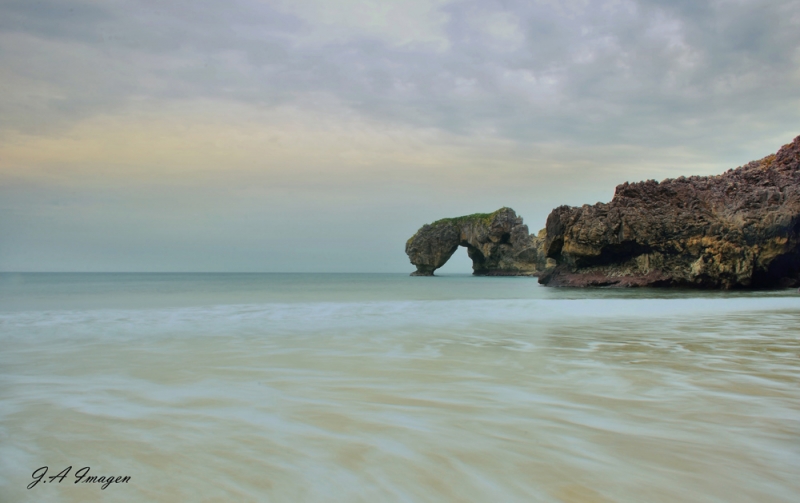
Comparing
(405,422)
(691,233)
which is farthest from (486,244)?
(405,422)

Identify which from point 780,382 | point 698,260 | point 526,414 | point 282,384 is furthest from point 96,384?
point 698,260

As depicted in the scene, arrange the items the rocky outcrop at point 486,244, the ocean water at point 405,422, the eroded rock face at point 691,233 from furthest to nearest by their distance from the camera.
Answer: the rocky outcrop at point 486,244 < the eroded rock face at point 691,233 < the ocean water at point 405,422

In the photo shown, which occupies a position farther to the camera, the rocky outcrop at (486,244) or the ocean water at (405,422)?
the rocky outcrop at (486,244)

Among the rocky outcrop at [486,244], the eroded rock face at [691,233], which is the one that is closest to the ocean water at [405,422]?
the eroded rock face at [691,233]

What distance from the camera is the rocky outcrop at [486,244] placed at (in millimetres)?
74500

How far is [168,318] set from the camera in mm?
12062

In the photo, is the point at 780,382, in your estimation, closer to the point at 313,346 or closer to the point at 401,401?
the point at 401,401

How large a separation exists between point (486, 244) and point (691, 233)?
146ft

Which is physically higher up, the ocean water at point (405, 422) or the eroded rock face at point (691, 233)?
the eroded rock face at point (691, 233)

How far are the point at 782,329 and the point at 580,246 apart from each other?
29264 mm

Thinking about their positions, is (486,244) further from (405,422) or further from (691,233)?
(405,422)

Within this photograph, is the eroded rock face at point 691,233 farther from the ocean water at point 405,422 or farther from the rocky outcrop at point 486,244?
the rocky outcrop at point 486,244

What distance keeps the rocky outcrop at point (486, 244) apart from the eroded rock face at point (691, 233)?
3284 cm

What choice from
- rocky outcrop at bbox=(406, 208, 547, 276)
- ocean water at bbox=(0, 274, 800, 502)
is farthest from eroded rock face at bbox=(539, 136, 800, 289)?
rocky outcrop at bbox=(406, 208, 547, 276)
